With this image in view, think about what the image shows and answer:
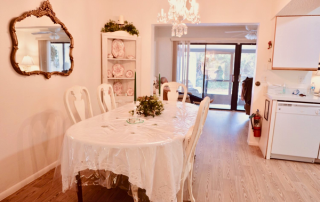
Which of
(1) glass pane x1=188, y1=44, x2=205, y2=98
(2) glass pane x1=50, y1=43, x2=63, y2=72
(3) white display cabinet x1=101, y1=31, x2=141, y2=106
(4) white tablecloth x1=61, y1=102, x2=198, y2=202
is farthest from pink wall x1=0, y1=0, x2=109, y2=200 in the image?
(1) glass pane x1=188, y1=44, x2=205, y2=98

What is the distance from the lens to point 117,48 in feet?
13.0

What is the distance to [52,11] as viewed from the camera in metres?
2.66

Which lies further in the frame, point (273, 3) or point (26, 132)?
point (273, 3)

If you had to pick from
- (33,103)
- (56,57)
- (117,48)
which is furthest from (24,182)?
(117,48)

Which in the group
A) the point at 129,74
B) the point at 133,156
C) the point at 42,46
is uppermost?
the point at 42,46

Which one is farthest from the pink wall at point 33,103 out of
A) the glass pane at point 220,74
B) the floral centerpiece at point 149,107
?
the glass pane at point 220,74

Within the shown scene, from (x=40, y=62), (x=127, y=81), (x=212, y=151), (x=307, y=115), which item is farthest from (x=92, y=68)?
(x=307, y=115)

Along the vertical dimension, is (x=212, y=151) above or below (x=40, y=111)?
below

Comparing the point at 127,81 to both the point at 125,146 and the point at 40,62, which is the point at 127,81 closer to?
the point at 40,62

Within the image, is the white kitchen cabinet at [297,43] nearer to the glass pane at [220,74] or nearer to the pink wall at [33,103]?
the pink wall at [33,103]

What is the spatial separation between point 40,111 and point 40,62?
55 centimetres

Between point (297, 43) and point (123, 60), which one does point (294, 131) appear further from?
point (123, 60)

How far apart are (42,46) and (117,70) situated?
5.18ft

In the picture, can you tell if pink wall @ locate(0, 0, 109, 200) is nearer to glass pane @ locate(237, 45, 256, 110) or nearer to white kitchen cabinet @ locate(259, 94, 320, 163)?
white kitchen cabinet @ locate(259, 94, 320, 163)
